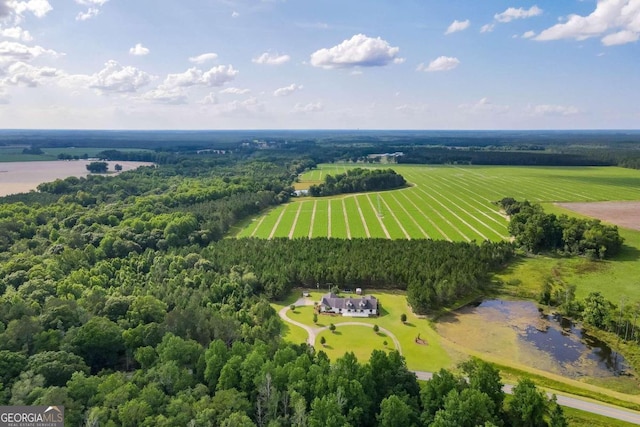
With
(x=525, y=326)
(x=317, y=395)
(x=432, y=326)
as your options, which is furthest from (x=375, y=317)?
(x=317, y=395)

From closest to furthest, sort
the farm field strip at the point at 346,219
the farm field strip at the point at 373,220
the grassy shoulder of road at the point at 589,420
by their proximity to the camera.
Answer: the grassy shoulder of road at the point at 589,420
the farm field strip at the point at 373,220
the farm field strip at the point at 346,219

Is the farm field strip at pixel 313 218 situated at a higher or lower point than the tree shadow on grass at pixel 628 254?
higher

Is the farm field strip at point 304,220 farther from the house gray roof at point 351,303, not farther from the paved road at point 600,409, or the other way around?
the paved road at point 600,409

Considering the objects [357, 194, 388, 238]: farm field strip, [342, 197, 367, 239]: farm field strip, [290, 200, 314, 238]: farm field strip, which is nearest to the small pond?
[357, 194, 388, 238]: farm field strip

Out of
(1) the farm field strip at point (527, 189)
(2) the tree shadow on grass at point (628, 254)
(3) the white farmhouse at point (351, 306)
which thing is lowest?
(3) the white farmhouse at point (351, 306)

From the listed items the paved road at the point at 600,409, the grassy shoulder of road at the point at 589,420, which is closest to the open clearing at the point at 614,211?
the paved road at the point at 600,409

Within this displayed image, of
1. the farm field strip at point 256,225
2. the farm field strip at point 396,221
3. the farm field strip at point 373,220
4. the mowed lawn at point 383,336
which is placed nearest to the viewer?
the mowed lawn at point 383,336

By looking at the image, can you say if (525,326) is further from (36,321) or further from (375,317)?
(36,321)

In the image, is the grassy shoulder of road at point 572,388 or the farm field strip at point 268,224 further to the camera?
the farm field strip at point 268,224
